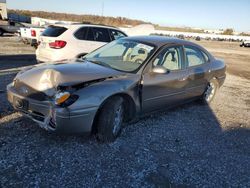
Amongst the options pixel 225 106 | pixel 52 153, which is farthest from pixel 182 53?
pixel 52 153

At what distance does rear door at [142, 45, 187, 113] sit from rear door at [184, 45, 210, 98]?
21 centimetres

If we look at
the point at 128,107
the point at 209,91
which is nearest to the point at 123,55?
the point at 128,107

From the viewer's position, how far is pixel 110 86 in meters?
3.83

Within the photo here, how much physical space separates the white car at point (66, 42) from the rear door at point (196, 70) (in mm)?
3644

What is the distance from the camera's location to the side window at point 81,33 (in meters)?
8.13

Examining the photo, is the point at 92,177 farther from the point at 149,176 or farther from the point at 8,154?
the point at 8,154

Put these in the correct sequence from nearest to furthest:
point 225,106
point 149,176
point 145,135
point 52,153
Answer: point 149,176 < point 52,153 < point 145,135 < point 225,106

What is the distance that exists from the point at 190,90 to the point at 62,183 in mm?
3597

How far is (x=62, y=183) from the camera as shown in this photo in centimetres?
298

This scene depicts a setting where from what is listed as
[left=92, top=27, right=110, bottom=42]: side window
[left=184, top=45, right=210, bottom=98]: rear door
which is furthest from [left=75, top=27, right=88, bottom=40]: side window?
[left=184, top=45, right=210, bottom=98]: rear door

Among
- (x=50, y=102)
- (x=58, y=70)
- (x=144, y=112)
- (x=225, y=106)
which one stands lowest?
(x=225, y=106)

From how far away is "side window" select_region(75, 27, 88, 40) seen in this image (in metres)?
8.13

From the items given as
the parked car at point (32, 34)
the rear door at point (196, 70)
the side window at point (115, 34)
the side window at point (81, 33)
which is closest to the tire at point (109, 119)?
the rear door at point (196, 70)

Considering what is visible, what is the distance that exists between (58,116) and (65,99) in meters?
0.24
